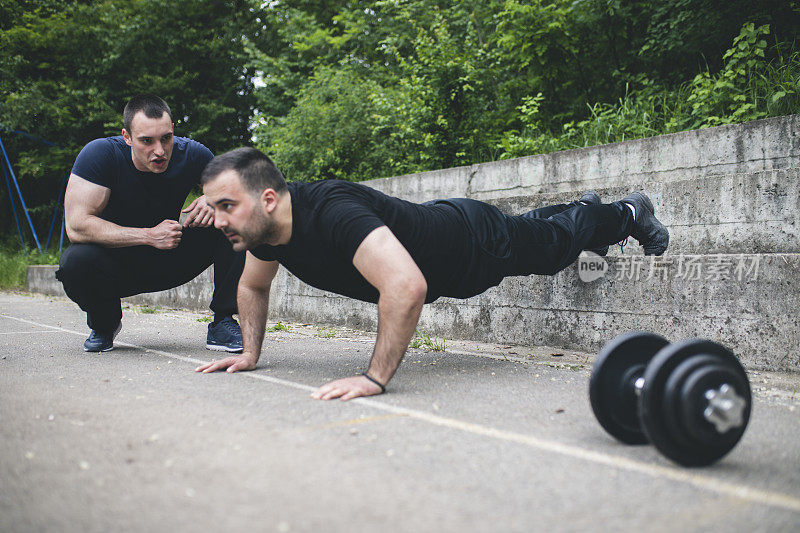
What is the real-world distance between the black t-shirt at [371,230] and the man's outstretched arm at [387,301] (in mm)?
87

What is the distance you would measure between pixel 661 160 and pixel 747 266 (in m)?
2.46

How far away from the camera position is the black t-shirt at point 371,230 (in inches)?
115

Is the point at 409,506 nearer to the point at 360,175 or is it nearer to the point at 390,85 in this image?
the point at 360,175

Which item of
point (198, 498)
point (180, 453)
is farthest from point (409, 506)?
point (180, 453)

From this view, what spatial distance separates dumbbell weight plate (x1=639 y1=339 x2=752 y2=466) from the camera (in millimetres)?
1809

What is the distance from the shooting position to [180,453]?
2.06 meters

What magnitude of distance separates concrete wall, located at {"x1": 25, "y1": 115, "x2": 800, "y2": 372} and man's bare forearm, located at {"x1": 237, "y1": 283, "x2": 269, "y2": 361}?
1789 mm

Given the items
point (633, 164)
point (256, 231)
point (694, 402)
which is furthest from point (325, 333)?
point (694, 402)

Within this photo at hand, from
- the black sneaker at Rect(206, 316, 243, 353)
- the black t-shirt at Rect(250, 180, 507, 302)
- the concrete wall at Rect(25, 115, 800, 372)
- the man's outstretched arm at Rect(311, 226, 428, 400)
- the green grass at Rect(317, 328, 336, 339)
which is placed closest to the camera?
the man's outstretched arm at Rect(311, 226, 428, 400)

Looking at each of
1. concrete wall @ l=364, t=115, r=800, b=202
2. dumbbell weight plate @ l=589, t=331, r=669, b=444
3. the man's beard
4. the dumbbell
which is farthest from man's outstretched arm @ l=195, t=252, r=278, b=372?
concrete wall @ l=364, t=115, r=800, b=202

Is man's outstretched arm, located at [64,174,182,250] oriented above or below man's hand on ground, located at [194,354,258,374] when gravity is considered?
above

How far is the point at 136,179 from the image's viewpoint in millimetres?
4309

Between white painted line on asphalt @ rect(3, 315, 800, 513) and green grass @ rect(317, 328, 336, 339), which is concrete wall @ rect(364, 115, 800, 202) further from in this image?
white painted line on asphalt @ rect(3, 315, 800, 513)

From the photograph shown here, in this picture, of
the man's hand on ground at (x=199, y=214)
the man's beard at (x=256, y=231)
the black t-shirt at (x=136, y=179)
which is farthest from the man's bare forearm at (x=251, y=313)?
the black t-shirt at (x=136, y=179)
